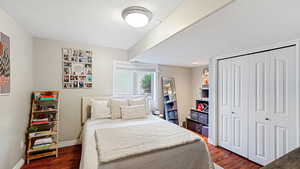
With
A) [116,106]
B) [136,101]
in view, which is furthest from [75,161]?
[136,101]

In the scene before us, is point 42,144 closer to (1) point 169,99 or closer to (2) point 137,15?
(2) point 137,15

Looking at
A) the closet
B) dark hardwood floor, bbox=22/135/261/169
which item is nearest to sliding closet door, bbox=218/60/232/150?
the closet

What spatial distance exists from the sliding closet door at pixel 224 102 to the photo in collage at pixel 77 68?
300 centimetres

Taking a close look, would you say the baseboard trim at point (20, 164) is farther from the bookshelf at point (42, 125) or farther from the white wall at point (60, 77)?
the white wall at point (60, 77)

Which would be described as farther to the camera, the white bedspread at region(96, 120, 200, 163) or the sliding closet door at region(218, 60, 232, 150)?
the sliding closet door at region(218, 60, 232, 150)

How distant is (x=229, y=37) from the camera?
1767mm

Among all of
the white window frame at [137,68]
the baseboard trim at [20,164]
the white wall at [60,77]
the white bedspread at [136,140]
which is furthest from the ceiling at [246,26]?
the baseboard trim at [20,164]

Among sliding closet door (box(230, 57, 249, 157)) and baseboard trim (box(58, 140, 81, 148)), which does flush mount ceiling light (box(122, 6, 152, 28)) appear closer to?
sliding closet door (box(230, 57, 249, 157))

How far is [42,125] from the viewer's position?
8.41 feet

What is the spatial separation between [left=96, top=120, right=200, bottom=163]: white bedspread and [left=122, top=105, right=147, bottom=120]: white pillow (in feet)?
2.32

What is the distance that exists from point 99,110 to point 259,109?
9.95 feet

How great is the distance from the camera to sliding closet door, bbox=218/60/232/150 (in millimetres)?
2676

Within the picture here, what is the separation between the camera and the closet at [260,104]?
6.18 feet

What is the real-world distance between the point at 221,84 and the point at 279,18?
175 cm
